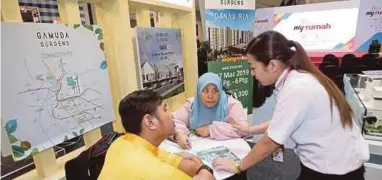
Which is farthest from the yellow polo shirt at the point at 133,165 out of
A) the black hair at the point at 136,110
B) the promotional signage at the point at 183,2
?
the promotional signage at the point at 183,2

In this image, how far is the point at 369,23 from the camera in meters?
4.07

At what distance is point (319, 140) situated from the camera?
108 cm

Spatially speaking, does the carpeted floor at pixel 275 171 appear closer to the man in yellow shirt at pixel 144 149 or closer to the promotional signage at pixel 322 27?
the man in yellow shirt at pixel 144 149

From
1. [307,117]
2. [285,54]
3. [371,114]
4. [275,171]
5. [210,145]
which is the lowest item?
[275,171]

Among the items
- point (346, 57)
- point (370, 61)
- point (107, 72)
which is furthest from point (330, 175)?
point (346, 57)

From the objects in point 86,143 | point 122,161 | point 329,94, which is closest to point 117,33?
point 86,143

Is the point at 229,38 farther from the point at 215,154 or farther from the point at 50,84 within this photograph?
the point at 50,84

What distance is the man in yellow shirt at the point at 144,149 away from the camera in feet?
2.98

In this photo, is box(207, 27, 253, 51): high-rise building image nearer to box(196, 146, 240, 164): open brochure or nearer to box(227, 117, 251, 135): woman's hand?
box(227, 117, 251, 135): woman's hand

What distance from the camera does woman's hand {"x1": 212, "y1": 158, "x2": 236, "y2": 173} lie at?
1308mm

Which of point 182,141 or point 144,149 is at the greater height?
point 144,149

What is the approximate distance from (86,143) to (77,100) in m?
0.36

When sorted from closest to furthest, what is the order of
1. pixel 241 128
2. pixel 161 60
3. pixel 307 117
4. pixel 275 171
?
pixel 307 117
pixel 241 128
pixel 161 60
pixel 275 171

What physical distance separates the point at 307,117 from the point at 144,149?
0.69m
